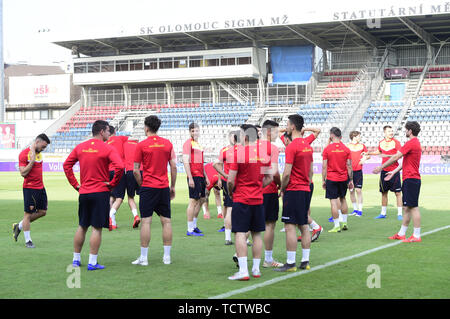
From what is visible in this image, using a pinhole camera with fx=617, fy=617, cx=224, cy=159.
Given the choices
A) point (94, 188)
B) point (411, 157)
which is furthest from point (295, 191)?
point (411, 157)

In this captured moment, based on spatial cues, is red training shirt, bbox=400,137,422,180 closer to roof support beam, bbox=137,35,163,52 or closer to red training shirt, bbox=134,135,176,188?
red training shirt, bbox=134,135,176,188

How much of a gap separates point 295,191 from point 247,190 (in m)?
1.00

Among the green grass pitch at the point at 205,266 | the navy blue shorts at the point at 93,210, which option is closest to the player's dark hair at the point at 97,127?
the navy blue shorts at the point at 93,210

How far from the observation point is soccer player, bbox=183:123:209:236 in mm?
12258

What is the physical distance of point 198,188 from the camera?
41.9ft

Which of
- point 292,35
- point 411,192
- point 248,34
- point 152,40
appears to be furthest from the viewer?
point 152,40

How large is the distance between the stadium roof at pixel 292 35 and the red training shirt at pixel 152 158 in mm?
37726

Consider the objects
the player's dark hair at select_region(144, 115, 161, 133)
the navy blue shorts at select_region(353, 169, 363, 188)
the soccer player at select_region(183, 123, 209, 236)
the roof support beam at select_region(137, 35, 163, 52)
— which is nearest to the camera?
the player's dark hair at select_region(144, 115, 161, 133)

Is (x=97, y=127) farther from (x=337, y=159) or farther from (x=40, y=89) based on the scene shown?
(x=40, y=89)

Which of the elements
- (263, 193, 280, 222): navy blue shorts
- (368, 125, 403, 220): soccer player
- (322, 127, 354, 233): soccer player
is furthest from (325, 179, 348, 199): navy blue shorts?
(263, 193, 280, 222): navy blue shorts

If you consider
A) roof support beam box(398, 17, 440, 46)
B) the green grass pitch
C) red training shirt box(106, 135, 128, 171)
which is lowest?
the green grass pitch

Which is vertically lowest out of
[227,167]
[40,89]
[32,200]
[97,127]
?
[32,200]

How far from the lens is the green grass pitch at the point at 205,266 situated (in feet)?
24.0
